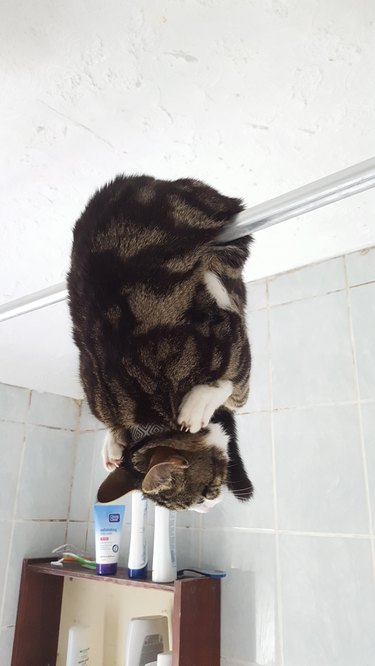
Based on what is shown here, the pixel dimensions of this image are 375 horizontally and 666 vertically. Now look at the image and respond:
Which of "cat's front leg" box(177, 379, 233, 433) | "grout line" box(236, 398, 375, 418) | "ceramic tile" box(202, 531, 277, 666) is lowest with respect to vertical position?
"ceramic tile" box(202, 531, 277, 666)

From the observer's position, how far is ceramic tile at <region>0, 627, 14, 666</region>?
4.58ft

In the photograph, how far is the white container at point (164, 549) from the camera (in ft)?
3.65

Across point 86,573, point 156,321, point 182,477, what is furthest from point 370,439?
point 86,573

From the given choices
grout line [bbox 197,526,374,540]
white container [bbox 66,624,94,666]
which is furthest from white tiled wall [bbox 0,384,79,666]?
grout line [bbox 197,526,374,540]

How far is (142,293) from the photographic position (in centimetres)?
57

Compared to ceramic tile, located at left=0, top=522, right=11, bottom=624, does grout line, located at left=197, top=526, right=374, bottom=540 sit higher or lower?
higher

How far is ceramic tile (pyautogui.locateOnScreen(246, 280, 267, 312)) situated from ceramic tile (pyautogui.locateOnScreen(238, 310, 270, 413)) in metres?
0.02

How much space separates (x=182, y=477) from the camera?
0.66 m

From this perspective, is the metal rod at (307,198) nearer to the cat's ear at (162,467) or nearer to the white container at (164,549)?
the cat's ear at (162,467)

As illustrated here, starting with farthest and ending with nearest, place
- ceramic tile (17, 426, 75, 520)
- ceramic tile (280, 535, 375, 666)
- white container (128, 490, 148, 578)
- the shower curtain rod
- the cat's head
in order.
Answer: ceramic tile (17, 426, 75, 520) → white container (128, 490, 148, 578) → ceramic tile (280, 535, 375, 666) → the cat's head → the shower curtain rod

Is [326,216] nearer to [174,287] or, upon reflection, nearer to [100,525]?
[174,287]

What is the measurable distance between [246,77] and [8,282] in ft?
2.40

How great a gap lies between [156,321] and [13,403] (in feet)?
3.86

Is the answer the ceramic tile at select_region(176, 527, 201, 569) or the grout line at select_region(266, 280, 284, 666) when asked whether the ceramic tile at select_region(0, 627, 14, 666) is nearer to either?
the ceramic tile at select_region(176, 527, 201, 569)
